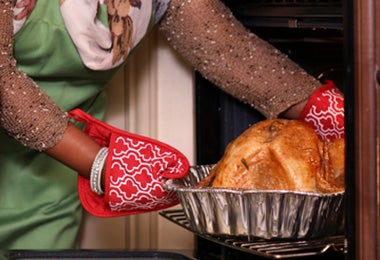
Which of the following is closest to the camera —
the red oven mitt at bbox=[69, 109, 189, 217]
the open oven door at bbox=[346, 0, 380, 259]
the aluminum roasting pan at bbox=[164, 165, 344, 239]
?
the open oven door at bbox=[346, 0, 380, 259]

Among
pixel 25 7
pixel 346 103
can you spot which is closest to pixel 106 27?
pixel 25 7

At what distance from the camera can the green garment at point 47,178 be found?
53.7 inches

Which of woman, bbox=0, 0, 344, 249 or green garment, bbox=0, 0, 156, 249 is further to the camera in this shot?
green garment, bbox=0, 0, 156, 249

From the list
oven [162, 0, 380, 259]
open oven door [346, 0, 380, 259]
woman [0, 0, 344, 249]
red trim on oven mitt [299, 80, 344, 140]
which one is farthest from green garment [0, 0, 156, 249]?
open oven door [346, 0, 380, 259]

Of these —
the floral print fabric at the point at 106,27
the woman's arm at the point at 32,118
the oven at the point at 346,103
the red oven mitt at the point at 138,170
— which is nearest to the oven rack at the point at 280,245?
the oven at the point at 346,103

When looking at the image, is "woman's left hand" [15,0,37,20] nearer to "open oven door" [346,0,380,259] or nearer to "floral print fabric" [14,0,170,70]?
"floral print fabric" [14,0,170,70]

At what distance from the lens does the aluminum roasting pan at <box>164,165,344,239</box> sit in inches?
40.4

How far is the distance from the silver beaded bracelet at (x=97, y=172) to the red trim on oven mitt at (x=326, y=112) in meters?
0.31

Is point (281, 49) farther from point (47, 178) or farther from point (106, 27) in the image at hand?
point (47, 178)

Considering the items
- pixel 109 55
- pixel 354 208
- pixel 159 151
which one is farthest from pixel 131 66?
pixel 354 208

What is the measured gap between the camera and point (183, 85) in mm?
1557

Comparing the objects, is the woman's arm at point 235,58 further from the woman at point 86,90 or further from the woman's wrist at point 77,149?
the woman's wrist at point 77,149

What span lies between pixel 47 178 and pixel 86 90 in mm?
171

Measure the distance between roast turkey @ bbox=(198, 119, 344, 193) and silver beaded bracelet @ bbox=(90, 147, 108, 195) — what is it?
7.4 inches
